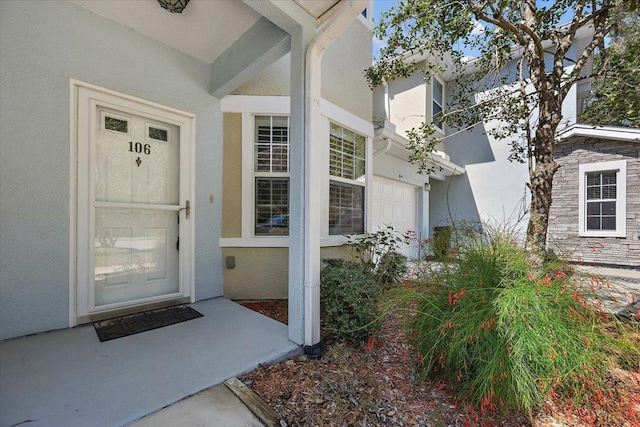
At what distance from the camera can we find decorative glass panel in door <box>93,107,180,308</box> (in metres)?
2.99

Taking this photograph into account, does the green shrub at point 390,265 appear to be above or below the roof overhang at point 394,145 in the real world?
below

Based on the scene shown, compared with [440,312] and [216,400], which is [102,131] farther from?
[440,312]

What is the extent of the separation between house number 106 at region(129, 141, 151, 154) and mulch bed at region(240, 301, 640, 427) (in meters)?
2.77

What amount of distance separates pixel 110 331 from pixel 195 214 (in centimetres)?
152

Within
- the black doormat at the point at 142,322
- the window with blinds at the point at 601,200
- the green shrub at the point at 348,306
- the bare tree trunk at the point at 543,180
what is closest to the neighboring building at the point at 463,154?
the window with blinds at the point at 601,200

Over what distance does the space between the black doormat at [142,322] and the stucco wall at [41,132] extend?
0.39 m

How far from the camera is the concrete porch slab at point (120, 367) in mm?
1639

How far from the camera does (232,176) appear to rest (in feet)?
12.6

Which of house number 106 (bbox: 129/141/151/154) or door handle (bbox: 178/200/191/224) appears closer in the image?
house number 106 (bbox: 129/141/151/154)

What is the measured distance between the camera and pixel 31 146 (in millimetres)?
2500

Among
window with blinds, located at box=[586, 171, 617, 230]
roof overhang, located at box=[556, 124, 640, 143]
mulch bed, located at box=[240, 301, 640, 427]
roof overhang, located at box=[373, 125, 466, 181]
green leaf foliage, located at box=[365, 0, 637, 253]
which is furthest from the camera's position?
window with blinds, located at box=[586, 171, 617, 230]

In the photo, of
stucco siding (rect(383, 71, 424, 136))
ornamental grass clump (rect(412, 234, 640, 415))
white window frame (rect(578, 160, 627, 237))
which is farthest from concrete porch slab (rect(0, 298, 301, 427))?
white window frame (rect(578, 160, 627, 237))

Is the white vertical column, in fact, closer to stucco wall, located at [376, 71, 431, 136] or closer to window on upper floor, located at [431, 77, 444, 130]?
stucco wall, located at [376, 71, 431, 136]

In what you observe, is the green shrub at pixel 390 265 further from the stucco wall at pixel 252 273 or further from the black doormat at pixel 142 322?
the black doormat at pixel 142 322
